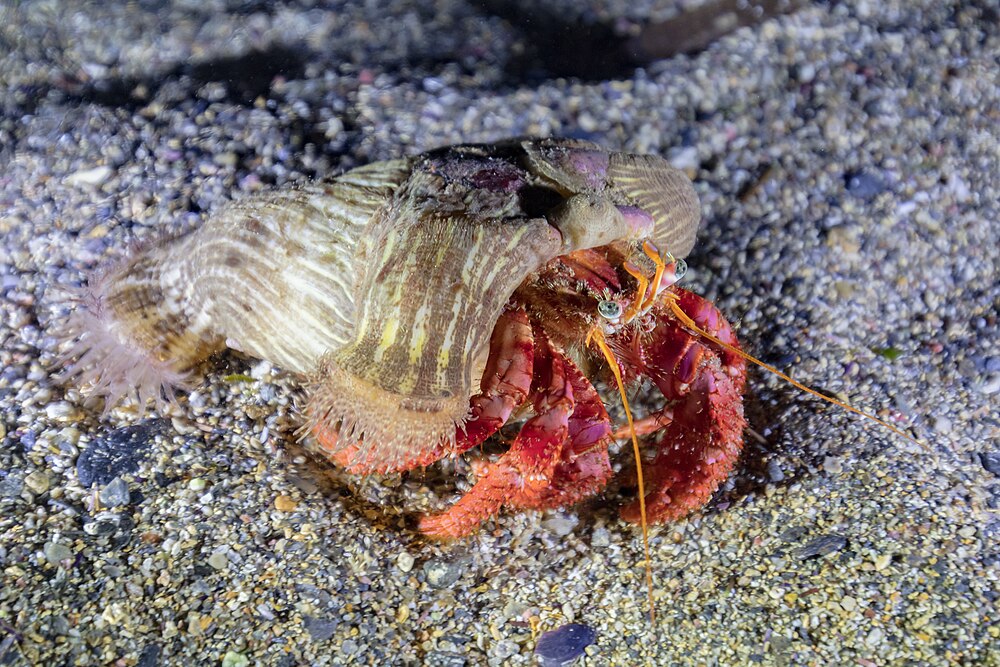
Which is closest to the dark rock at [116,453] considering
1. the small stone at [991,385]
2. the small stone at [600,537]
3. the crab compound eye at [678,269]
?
the small stone at [600,537]

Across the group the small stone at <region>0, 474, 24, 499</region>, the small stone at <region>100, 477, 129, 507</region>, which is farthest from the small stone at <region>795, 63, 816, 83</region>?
the small stone at <region>0, 474, 24, 499</region>

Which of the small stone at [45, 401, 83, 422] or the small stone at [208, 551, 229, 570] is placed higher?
the small stone at [45, 401, 83, 422]

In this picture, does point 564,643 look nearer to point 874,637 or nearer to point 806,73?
point 874,637

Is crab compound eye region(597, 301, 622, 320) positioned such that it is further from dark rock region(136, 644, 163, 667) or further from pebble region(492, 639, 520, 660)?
dark rock region(136, 644, 163, 667)

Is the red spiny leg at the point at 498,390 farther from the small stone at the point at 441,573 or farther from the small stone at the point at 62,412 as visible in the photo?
the small stone at the point at 62,412

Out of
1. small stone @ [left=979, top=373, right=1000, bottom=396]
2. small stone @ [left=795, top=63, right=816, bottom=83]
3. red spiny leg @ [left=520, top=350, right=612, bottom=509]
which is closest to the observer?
red spiny leg @ [left=520, top=350, right=612, bottom=509]

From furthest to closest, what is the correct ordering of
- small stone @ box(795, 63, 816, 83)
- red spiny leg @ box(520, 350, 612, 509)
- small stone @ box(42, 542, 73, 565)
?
small stone @ box(795, 63, 816, 83)
red spiny leg @ box(520, 350, 612, 509)
small stone @ box(42, 542, 73, 565)
